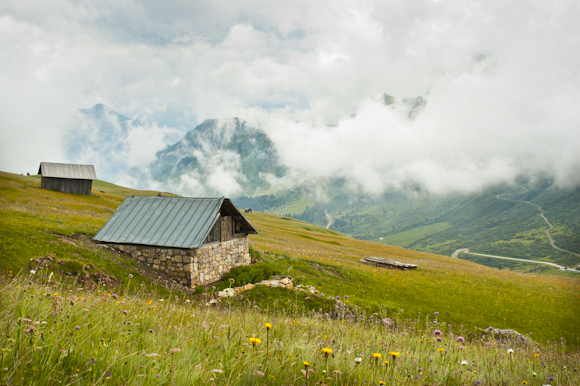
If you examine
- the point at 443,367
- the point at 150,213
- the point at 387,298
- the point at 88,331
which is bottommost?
the point at 387,298

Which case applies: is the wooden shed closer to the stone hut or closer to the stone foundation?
the stone hut

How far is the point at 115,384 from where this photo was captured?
11.3 feet

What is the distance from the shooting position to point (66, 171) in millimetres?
77875

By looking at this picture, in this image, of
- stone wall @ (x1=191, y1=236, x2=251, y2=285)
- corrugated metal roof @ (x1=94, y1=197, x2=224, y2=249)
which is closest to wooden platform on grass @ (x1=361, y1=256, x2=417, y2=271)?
stone wall @ (x1=191, y1=236, x2=251, y2=285)

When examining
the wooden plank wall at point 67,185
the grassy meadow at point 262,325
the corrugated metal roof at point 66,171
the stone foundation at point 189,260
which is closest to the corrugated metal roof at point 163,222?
the stone foundation at point 189,260

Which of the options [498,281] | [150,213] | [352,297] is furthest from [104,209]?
[498,281]

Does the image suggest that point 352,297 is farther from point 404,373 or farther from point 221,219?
point 404,373

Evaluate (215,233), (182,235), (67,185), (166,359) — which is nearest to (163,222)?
(182,235)

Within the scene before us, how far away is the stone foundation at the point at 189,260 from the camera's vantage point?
21.3 meters

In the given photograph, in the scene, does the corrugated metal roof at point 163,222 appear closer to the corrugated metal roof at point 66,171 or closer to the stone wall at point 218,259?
the stone wall at point 218,259

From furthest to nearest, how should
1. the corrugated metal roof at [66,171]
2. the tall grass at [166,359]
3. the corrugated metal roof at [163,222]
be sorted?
the corrugated metal roof at [66,171] → the corrugated metal roof at [163,222] → the tall grass at [166,359]

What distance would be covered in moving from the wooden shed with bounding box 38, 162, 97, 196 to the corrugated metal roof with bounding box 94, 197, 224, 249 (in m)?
63.7

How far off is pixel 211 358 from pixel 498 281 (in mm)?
44381

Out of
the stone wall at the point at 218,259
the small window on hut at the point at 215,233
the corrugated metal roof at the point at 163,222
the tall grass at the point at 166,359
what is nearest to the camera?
the tall grass at the point at 166,359
